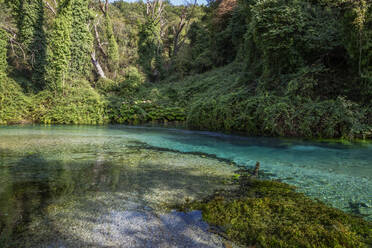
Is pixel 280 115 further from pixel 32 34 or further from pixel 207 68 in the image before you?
pixel 32 34

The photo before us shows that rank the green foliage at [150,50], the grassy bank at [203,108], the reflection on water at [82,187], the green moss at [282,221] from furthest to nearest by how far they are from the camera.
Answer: the green foliage at [150,50]
the grassy bank at [203,108]
the reflection on water at [82,187]
the green moss at [282,221]

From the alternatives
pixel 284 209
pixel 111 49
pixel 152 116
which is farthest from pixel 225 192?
pixel 111 49

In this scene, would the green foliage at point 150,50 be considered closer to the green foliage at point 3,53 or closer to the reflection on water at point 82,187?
the green foliage at point 3,53

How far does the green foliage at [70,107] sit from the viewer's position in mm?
13797

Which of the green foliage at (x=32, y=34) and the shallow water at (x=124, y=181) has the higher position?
the green foliage at (x=32, y=34)

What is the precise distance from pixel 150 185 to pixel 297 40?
762 centimetres

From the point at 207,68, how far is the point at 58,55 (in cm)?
1135

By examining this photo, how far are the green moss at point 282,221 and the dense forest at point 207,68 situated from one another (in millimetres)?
5022

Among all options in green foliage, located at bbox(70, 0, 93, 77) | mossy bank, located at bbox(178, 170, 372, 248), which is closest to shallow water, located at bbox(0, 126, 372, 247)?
mossy bank, located at bbox(178, 170, 372, 248)

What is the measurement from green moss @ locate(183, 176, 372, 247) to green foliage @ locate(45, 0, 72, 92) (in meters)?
15.3

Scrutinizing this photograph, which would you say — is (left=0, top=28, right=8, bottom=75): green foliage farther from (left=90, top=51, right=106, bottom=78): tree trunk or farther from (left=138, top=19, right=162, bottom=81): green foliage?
(left=138, top=19, right=162, bottom=81): green foliage

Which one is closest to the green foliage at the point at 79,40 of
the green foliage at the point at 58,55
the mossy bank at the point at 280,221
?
the green foliage at the point at 58,55

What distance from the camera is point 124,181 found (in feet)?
10.2

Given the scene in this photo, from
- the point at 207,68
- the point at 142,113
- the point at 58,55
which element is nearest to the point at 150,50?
the point at 207,68
